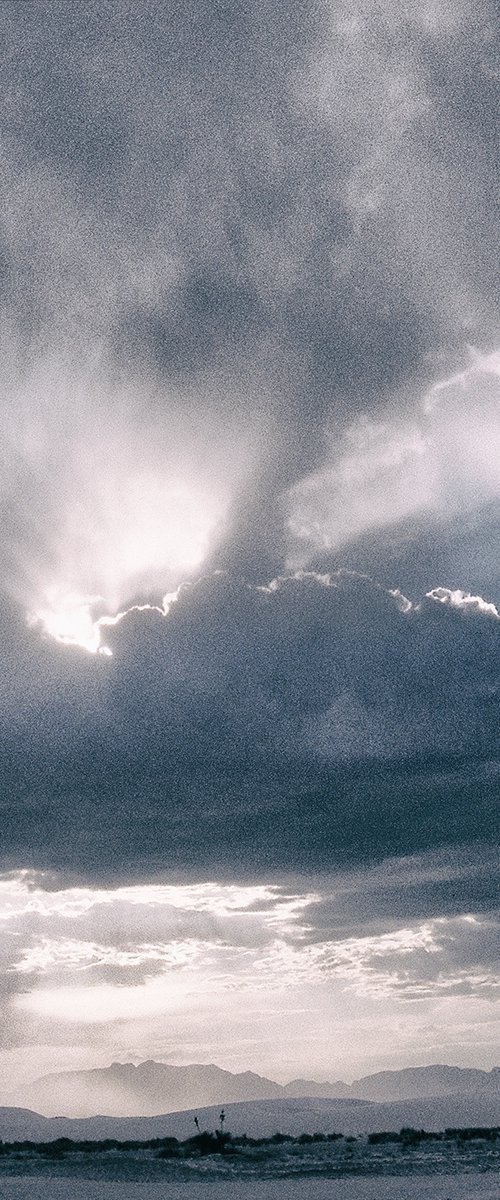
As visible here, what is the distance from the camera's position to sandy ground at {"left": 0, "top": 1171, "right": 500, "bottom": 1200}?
185 feet

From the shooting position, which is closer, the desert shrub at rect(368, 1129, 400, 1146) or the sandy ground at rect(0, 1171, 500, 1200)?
the sandy ground at rect(0, 1171, 500, 1200)

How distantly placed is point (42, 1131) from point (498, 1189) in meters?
133

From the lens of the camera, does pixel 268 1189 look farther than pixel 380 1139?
No

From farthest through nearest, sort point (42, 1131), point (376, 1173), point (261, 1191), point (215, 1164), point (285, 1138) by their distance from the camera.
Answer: point (42, 1131)
point (285, 1138)
point (215, 1164)
point (376, 1173)
point (261, 1191)

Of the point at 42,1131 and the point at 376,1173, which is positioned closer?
the point at 376,1173

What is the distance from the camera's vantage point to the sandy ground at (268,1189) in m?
56.3

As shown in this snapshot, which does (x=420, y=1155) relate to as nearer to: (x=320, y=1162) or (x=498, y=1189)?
(x=320, y=1162)

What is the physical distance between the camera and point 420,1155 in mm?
84250

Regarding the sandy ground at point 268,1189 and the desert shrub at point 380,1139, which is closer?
the sandy ground at point 268,1189

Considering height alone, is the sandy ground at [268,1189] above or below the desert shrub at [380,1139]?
above

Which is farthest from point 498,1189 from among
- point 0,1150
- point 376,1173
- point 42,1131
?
point 42,1131

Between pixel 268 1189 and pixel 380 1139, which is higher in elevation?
pixel 268 1189

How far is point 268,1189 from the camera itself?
2391 inches

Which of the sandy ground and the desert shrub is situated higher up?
the sandy ground
